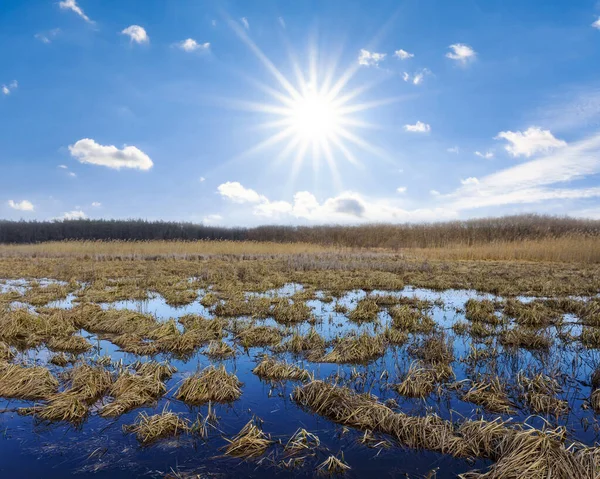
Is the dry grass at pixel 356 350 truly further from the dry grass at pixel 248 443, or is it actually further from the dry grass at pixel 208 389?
the dry grass at pixel 248 443

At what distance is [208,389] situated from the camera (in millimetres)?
4613

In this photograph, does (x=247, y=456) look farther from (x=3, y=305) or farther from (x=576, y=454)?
(x=3, y=305)

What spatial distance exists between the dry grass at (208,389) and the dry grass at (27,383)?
5.19 ft

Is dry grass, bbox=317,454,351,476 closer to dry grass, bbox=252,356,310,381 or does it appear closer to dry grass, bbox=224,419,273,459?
dry grass, bbox=224,419,273,459

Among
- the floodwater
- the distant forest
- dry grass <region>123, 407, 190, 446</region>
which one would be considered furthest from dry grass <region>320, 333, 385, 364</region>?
the distant forest

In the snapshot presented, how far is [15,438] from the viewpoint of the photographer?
3756mm

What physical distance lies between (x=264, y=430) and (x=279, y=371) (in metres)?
1.36

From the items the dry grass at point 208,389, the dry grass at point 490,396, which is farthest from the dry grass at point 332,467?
the dry grass at point 490,396

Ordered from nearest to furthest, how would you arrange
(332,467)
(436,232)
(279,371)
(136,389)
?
(332,467)
(136,389)
(279,371)
(436,232)

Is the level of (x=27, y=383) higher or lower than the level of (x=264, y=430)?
higher

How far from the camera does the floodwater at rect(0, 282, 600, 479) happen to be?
130 inches

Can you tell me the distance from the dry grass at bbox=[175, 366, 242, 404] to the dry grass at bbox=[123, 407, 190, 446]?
21.6 inches

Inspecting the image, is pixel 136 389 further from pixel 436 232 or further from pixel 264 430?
pixel 436 232

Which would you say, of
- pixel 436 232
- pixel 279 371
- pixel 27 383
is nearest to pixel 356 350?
pixel 279 371
